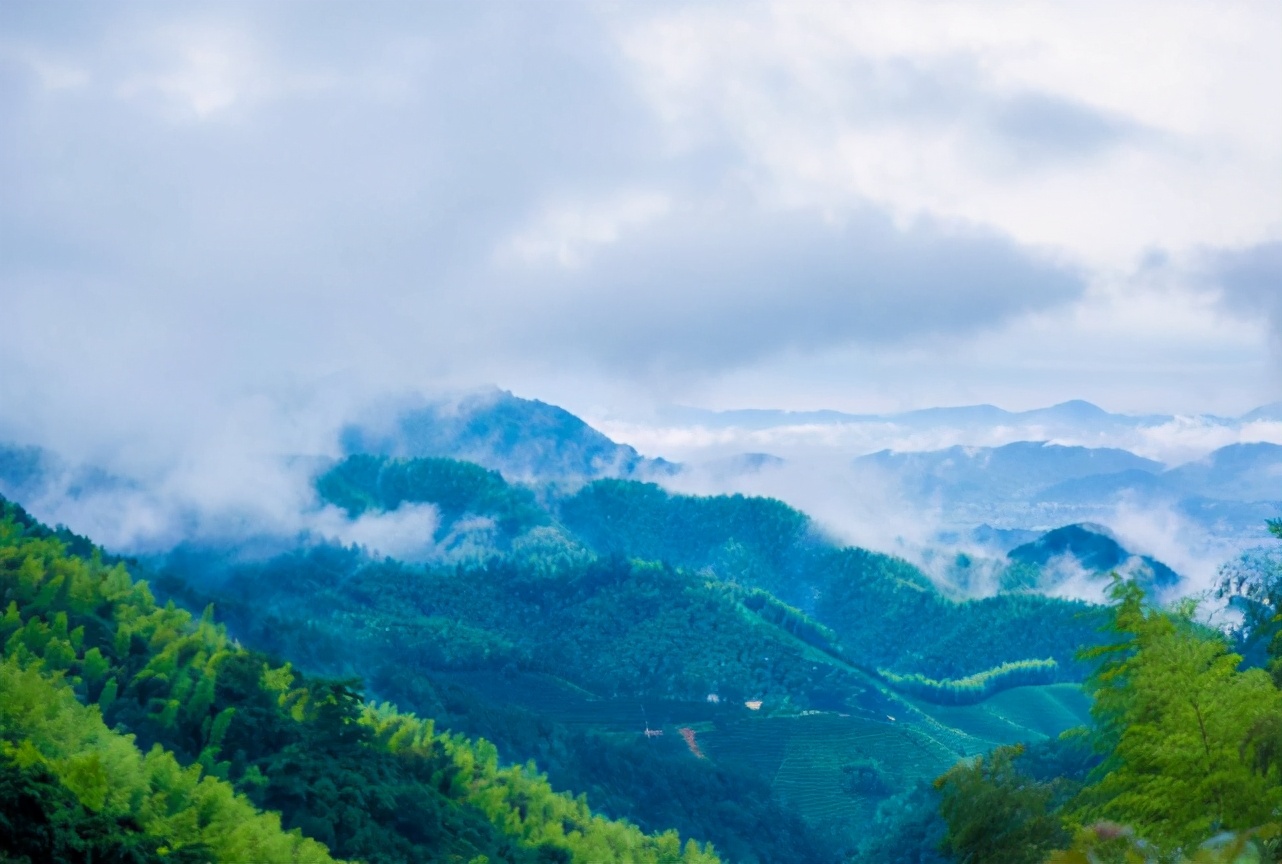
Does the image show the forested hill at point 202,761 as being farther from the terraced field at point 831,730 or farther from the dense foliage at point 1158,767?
the terraced field at point 831,730

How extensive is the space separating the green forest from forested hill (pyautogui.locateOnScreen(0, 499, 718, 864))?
Result: 7.1 inches

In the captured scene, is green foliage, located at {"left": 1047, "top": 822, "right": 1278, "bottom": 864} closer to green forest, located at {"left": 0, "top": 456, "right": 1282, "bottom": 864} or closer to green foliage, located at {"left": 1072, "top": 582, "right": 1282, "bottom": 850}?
green forest, located at {"left": 0, "top": 456, "right": 1282, "bottom": 864}

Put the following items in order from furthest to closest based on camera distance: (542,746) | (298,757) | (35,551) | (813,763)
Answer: (813,763) → (542,746) → (35,551) → (298,757)

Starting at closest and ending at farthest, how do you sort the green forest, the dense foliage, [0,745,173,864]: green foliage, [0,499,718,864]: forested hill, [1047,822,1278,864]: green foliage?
1. [1047,822,1278,864]: green foliage
2. the dense foliage
3. the green forest
4. [0,745,173,864]: green foliage
5. [0,499,718,864]: forested hill

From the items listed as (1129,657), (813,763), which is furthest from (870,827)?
(1129,657)

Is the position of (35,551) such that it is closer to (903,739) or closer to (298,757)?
(298,757)

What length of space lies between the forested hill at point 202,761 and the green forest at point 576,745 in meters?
0.18

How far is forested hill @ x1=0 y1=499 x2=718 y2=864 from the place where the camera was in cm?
4350

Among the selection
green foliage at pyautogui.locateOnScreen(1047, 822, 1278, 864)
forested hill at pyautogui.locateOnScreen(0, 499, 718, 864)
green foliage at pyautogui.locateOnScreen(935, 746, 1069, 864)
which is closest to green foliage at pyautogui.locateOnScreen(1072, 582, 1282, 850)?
green foliage at pyautogui.locateOnScreen(1047, 822, 1278, 864)

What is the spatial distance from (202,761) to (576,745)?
6993 cm

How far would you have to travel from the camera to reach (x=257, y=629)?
5517 inches

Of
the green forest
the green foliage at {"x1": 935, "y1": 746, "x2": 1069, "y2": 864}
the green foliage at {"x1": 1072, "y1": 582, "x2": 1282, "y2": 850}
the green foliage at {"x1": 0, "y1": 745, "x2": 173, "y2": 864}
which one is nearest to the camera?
the green foliage at {"x1": 1072, "y1": 582, "x2": 1282, "y2": 850}

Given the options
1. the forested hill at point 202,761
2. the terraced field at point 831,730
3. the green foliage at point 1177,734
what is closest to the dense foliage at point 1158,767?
the green foliage at point 1177,734

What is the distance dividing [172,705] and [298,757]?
823 centimetres
